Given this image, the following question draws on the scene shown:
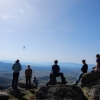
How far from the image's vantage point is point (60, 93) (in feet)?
51.4

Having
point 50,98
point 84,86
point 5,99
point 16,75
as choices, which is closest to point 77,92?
point 50,98

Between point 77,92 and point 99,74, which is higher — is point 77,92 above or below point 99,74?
below

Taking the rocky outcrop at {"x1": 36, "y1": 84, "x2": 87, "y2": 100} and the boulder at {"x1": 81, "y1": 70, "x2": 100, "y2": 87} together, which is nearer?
the rocky outcrop at {"x1": 36, "y1": 84, "x2": 87, "y2": 100}

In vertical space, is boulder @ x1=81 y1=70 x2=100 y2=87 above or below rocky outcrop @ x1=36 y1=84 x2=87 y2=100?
above

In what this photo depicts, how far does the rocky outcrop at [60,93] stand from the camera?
50.4 ft

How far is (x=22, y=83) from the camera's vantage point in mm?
32562

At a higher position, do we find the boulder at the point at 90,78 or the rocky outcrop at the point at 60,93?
the boulder at the point at 90,78

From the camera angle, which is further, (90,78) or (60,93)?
(90,78)

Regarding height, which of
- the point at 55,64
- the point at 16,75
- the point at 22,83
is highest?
the point at 55,64

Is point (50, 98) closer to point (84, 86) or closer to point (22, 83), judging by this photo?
point (84, 86)

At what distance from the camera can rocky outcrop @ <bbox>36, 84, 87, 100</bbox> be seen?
15.4m

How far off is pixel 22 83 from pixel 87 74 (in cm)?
1585

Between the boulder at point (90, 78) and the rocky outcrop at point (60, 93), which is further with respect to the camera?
the boulder at point (90, 78)

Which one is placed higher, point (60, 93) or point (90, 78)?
point (90, 78)
